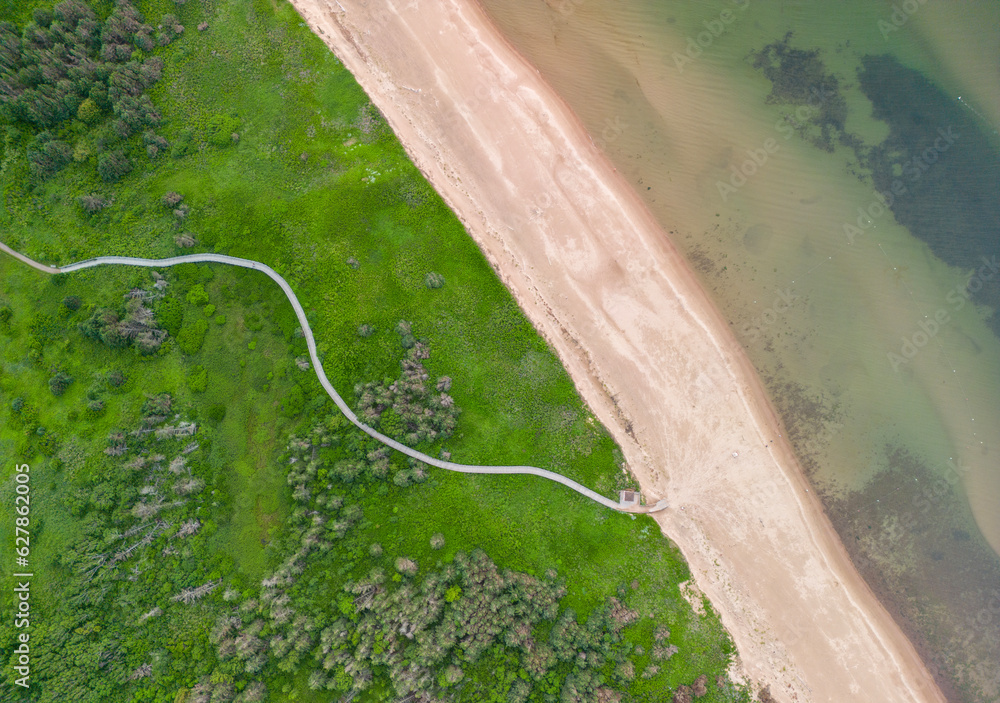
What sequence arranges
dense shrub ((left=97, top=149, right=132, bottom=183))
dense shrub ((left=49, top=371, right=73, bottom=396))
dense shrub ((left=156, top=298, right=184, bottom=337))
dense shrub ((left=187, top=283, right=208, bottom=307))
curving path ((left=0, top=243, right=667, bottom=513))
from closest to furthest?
1. dense shrub ((left=49, top=371, right=73, bottom=396))
2. dense shrub ((left=156, top=298, right=184, bottom=337))
3. curving path ((left=0, top=243, right=667, bottom=513))
4. dense shrub ((left=187, top=283, right=208, bottom=307))
5. dense shrub ((left=97, top=149, right=132, bottom=183))

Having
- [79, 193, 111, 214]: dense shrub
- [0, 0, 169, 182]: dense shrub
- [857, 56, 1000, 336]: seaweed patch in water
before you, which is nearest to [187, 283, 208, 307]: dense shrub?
[79, 193, 111, 214]: dense shrub

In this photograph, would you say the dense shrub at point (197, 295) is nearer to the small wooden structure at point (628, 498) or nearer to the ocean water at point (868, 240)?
the small wooden structure at point (628, 498)

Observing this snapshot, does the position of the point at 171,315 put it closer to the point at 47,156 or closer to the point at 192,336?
the point at 192,336

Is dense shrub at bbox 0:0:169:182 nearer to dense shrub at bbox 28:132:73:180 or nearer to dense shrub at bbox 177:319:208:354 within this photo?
dense shrub at bbox 28:132:73:180

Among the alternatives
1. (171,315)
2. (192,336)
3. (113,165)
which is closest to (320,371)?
(192,336)

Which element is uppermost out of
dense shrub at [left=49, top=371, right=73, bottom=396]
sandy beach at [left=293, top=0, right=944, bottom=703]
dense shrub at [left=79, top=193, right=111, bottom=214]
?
sandy beach at [left=293, top=0, right=944, bottom=703]

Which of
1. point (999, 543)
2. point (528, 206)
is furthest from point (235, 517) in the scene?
→ point (999, 543)
